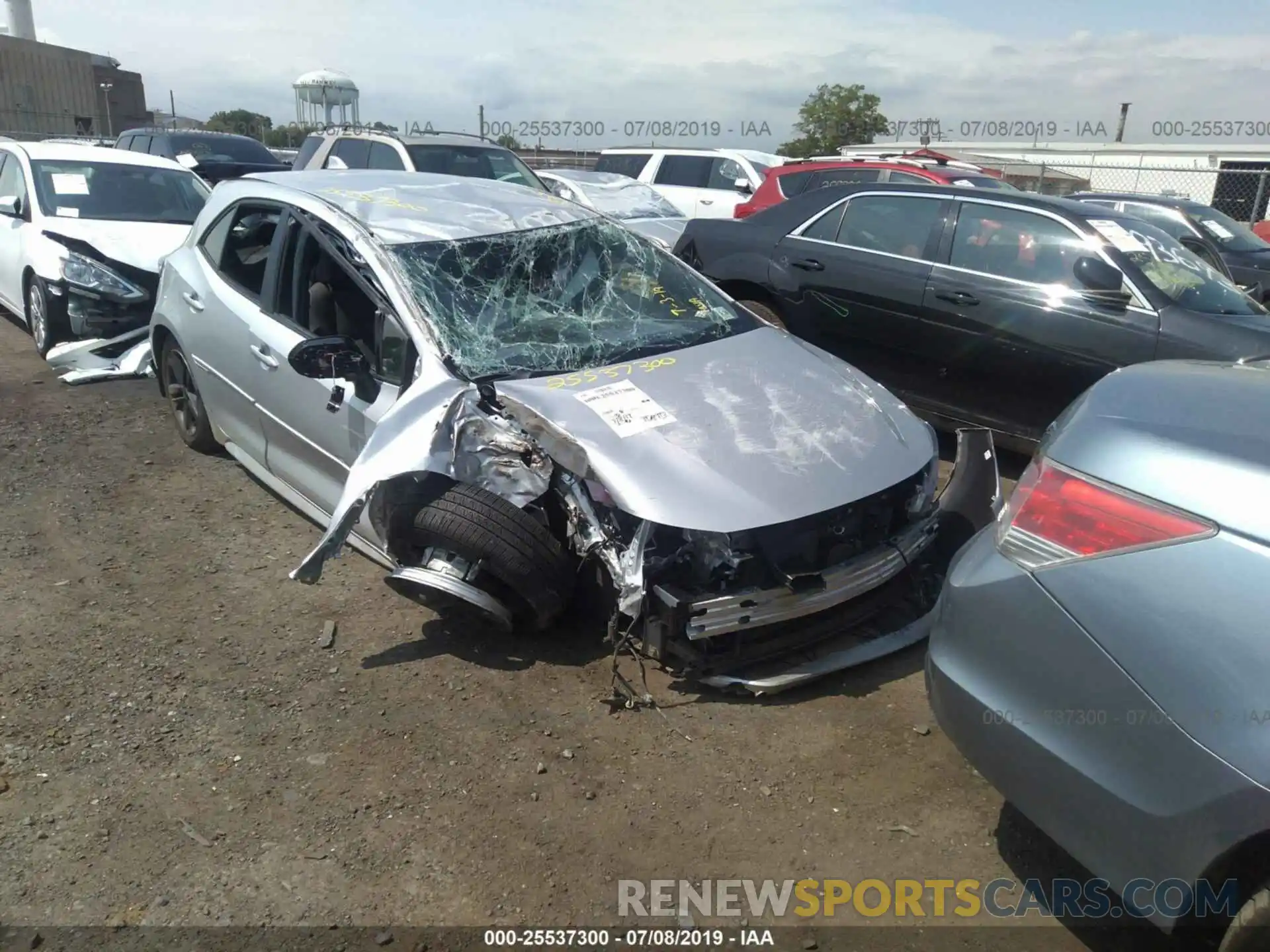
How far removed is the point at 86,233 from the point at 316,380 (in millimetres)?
4830

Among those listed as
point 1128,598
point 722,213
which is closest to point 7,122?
point 722,213

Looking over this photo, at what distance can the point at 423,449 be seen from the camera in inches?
133

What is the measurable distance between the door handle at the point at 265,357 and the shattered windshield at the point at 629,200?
705 cm

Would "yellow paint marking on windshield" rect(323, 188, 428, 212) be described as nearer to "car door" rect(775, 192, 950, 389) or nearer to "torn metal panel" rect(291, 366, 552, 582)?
"torn metal panel" rect(291, 366, 552, 582)

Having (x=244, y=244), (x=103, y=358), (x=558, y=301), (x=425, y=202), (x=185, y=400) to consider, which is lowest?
(x=103, y=358)

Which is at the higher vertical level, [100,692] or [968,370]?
[968,370]

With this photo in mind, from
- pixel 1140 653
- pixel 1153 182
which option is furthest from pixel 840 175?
pixel 1153 182

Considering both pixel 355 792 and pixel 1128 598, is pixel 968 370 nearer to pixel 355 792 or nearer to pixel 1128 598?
pixel 1128 598

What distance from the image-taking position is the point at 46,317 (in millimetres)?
7320

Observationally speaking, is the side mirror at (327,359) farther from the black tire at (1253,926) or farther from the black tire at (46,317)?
the black tire at (46,317)

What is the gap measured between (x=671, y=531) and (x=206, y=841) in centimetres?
168

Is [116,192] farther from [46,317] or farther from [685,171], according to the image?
[685,171]

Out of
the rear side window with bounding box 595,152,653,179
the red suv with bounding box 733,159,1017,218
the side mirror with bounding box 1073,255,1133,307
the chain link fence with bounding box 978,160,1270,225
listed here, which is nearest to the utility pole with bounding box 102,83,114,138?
the rear side window with bounding box 595,152,653,179

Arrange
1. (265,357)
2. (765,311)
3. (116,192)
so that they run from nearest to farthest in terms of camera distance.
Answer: (265,357), (765,311), (116,192)
